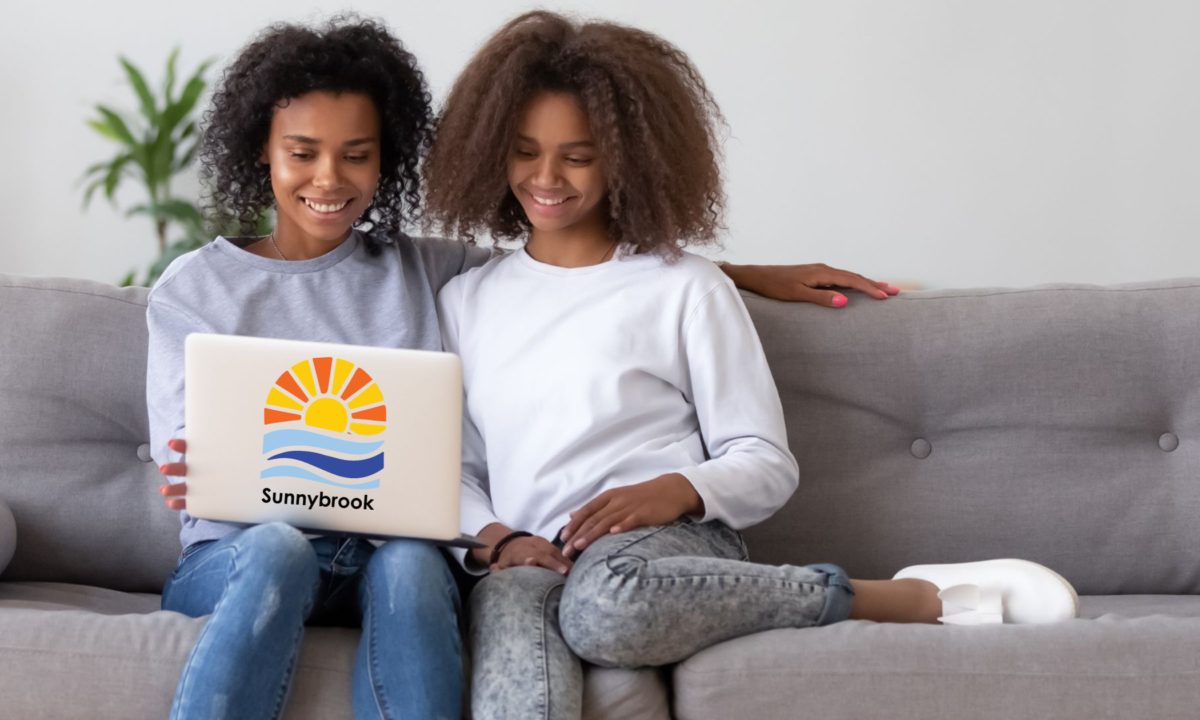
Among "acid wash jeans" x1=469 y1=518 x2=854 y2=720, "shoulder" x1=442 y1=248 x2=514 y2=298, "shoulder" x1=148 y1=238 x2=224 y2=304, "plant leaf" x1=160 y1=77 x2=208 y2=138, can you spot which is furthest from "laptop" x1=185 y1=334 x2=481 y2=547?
"plant leaf" x1=160 y1=77 x2=208 y2=138

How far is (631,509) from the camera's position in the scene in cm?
132

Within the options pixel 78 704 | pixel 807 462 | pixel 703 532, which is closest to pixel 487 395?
pixel 703 532

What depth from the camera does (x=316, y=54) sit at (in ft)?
5.14

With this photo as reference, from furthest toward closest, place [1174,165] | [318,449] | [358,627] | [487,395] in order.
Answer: [1174,165] < [487,395] < [358,627] < [318,449]

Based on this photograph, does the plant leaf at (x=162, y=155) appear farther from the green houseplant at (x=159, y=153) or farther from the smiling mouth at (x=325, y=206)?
the smiling mouth at (x=325, y=206)

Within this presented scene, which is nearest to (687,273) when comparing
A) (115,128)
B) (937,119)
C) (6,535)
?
(6,535)

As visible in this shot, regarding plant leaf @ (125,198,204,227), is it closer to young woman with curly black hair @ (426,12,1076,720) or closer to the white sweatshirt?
young woman with curly black hair @ (426,12,1076,720)

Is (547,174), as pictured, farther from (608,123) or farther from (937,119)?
(937,119)

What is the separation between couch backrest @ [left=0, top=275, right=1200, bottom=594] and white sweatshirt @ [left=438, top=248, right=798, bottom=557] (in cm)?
22

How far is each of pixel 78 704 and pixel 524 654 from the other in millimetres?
452

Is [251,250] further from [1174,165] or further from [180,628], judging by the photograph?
[1174,165]

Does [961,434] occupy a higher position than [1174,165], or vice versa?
[1174,165]

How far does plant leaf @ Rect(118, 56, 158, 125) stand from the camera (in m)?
3.13

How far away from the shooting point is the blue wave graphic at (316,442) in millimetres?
1158
